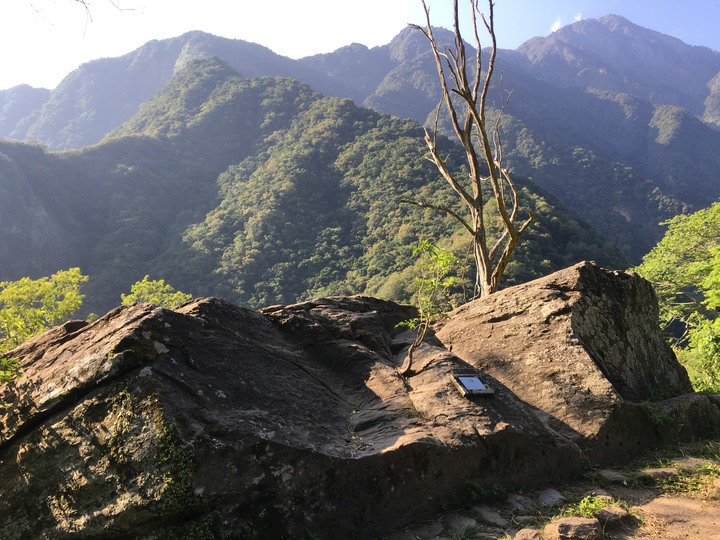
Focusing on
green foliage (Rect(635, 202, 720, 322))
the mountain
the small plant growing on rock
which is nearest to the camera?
the small plant growing on rock

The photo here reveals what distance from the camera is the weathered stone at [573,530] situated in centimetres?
327

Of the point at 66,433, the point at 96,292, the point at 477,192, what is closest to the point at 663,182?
the point at 96,292

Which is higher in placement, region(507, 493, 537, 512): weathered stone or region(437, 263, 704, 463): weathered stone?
region(437, 263, 704, 463): weathered stone

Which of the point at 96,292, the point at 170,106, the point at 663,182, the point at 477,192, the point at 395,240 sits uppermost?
the point at 170,106

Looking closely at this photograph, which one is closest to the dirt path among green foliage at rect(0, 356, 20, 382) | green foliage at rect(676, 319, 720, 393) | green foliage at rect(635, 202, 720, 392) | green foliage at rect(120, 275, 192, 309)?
green foliage at rect(676, 319, 720, 393)

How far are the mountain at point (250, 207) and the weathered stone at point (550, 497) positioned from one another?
101 feet

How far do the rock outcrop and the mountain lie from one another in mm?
29485

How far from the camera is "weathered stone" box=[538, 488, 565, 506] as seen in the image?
4.02 m

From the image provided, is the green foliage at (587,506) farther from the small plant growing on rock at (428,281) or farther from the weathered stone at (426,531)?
the small plant growing on rock at (428,281)

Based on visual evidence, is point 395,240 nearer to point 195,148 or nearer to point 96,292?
point 96,292

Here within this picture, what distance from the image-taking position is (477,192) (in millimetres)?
8680

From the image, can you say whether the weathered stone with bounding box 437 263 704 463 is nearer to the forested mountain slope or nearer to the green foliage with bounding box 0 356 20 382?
the green foliage with bounding box 0 356 20 382

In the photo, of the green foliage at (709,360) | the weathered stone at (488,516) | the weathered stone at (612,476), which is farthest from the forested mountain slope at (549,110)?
the weathered stone at (488,516)

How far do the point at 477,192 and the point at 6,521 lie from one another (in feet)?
24.7
